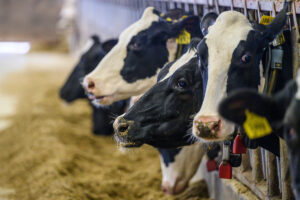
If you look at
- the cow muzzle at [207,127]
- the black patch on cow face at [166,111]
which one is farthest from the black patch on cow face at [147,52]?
the cow muzzle at [207,127]

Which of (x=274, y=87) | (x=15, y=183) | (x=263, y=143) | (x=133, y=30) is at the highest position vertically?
(x=133, y=30)

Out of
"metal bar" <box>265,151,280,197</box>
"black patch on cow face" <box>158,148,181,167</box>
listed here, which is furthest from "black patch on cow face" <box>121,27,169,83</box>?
"metal bar" <box>265,151,280,197</box>

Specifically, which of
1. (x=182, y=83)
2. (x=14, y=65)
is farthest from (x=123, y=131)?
(x=14, y=65)

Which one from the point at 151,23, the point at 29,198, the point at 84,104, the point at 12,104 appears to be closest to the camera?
the point at 151,23

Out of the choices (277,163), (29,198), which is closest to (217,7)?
(277,163)

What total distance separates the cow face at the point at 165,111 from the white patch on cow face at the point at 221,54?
1.58 ft

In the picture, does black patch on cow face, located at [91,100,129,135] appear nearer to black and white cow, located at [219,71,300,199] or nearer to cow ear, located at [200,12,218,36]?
cow ear, located at [200,12,218,36]

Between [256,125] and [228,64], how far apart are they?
606 millimetres

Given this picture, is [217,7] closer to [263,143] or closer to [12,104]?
[263,143]

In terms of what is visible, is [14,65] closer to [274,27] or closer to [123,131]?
[123,131]

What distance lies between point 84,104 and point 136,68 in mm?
5703

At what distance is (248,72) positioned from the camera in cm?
277

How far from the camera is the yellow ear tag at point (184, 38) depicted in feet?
13.1

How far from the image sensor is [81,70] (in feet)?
21.9
